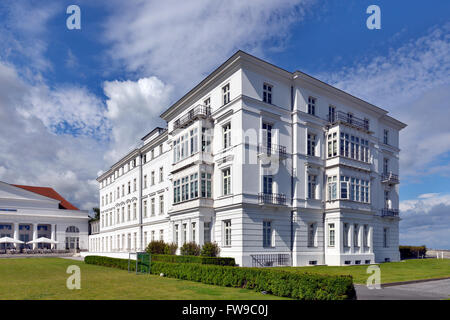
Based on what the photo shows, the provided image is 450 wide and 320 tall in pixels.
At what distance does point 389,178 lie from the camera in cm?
4050

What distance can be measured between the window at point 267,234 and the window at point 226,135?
685 cm

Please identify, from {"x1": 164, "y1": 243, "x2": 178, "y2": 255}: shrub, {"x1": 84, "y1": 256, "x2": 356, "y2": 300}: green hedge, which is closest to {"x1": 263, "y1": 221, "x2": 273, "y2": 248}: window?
{"x1": 164, "y1": 243, "x2": 178, "y2": 255}: shrub

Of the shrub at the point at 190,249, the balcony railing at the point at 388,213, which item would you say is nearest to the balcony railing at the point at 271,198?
the shrub at the point at 190,249

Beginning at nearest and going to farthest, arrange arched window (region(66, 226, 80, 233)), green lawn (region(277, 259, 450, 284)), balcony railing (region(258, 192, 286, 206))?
→ green lawn (region(277, 259, 450, 284)) → balcony railing (region(258, 192, 286, 206)) → arched window (region(66, 226, 80, 233))

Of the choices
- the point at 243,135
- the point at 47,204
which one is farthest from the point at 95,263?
the point at 47,204

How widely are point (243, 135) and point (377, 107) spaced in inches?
702

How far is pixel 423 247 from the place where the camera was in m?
49.3

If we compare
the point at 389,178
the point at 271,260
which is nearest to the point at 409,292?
the point at 271,260

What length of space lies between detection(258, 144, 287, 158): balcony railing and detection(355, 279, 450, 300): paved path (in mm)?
14080

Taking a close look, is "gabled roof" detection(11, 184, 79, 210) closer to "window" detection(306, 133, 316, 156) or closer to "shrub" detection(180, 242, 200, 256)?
"shrub" detection(180, 242, 200, 256)

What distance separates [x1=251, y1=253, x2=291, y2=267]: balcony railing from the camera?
28967mm

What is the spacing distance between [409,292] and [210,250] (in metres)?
15.7

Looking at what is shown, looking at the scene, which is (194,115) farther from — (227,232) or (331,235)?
(331,235)
